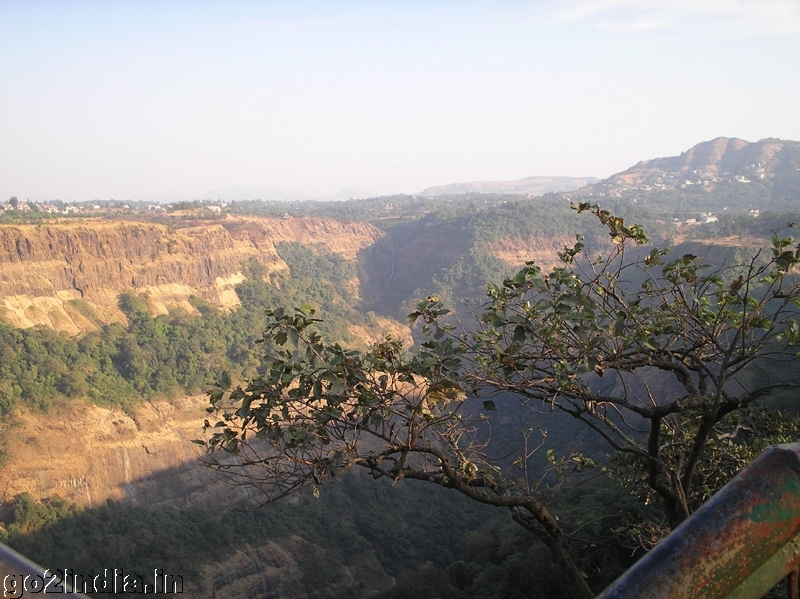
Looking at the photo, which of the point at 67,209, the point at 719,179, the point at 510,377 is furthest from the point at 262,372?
the point at 719,179

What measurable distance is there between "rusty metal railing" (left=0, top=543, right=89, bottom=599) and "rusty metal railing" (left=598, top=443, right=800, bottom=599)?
859mm

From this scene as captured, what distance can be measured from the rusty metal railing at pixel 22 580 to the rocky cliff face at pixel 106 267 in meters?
34.4

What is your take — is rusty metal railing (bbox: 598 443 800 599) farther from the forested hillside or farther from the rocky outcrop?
the rocky outcrop

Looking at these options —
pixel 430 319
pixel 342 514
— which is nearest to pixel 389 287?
pixel 342 514

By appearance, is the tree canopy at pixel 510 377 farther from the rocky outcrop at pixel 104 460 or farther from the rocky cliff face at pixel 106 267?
the rocky cliff face at pixel 106 267

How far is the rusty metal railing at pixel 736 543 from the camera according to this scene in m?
0.92

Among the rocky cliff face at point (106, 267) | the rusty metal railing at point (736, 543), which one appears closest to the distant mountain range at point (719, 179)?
the rocky cliff face at point (106, 267)

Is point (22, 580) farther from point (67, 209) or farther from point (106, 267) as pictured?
point (67, 209)

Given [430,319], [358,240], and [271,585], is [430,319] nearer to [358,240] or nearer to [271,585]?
[271,585]

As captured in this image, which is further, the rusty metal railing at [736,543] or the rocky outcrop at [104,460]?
the rocky outcrop at [104,460]

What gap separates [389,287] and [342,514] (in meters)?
40.3

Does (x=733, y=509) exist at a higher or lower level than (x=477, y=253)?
higher

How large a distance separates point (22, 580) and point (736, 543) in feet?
3.68

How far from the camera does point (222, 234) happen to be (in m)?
45.7
